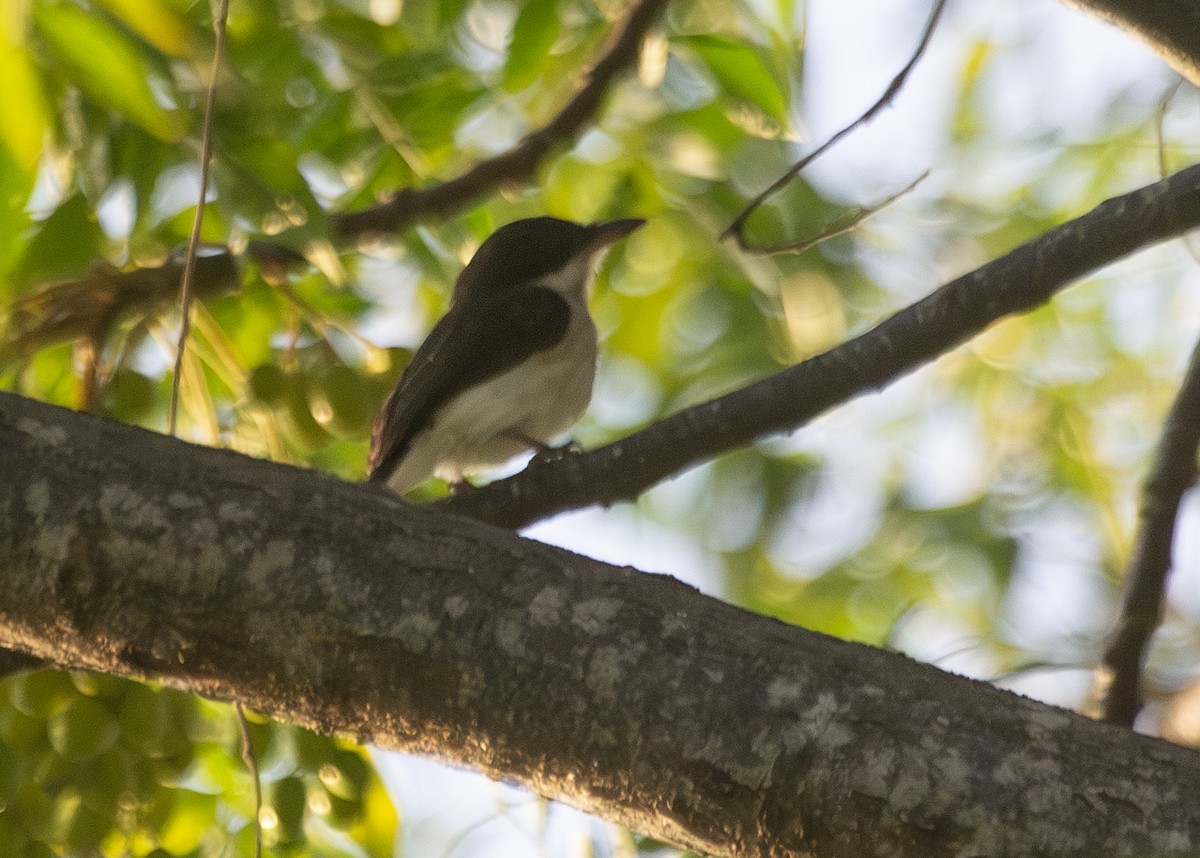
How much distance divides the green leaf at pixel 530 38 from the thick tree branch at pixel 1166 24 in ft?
4.27

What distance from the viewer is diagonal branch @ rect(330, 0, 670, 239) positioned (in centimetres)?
379

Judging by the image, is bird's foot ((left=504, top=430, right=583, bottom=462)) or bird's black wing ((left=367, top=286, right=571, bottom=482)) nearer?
bird's black wing ((left=367, top=286, right=571, bottom=482))

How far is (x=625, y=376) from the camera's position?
5.43m

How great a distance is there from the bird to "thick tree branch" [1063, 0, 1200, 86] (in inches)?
76.5

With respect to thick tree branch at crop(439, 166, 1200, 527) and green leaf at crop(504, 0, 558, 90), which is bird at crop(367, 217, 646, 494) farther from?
thick tree branch at crop(439, 166, 1200, 527)

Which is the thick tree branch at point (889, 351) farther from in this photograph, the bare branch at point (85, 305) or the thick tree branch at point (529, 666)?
the bare branch at point (85, 305)

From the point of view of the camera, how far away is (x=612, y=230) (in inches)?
183

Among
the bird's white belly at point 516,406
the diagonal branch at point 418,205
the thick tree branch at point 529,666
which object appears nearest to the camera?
the thick tree branch at point 529,666

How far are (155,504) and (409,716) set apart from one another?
56cm

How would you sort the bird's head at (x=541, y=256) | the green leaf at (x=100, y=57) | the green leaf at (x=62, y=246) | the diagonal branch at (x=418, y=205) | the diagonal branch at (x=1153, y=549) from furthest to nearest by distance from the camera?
1. the bird's head at (x=541, y=256)
2. the diagonal branch at (x=418, y=205)
3. the diagonal branch at (x=1153, y=549)
4. the green leaf at (x=62, y=246)
5. the green leaf at (x=100, y=57)

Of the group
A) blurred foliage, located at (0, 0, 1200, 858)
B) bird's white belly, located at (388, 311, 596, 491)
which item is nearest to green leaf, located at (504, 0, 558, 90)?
blurred foliage, located at (0, 0, 1200, 858)

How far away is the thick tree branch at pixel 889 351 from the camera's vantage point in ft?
9.52

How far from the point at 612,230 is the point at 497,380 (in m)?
0.66

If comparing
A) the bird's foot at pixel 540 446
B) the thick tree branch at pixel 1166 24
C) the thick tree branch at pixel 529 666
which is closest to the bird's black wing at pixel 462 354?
the bird's foot at pixel 540 446
